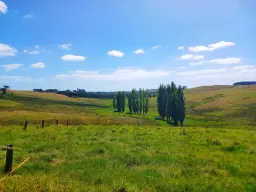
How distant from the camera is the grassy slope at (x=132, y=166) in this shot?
11.1 m

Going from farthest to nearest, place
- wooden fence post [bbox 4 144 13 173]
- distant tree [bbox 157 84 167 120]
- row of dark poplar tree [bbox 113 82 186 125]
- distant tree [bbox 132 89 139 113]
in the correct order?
distant tree [bbox 132 89 139 113] → distant tree [bbox 157 84 167 120] → row of dark poplar tree [bbox 113 82 186 125] → wooden fence post [bbox 4 144 13 173]

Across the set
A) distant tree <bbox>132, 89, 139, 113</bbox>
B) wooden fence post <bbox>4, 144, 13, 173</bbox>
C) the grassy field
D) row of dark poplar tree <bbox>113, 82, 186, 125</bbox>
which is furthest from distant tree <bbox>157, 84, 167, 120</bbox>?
wooden fence post <bbox>4, 144, 13, 173</bbox>

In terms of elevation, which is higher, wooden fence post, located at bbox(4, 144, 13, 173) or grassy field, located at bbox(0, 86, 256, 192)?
wooden fence post, located at bbox(4, 144, 13, 173)

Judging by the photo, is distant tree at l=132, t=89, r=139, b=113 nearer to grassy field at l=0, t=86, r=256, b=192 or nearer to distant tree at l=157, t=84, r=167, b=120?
distant tree at l=157, t=84, r=167, b=120

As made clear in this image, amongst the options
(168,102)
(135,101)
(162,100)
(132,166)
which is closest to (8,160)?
(132,166)

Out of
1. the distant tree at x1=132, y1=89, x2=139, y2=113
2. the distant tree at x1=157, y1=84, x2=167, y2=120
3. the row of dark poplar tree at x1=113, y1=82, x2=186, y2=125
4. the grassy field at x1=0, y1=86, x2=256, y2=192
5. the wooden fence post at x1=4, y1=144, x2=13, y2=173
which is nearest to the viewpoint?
the grassy field at x1=0, y1=86, x2=256, y2=192

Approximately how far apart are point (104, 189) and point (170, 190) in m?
3.05

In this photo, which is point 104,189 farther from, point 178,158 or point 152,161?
point 178,158

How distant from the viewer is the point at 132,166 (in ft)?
49.5

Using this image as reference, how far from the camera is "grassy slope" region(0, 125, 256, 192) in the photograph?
36.3ft

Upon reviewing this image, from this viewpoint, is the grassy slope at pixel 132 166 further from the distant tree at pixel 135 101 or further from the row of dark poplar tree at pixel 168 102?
the distant tree at pixel 135 101

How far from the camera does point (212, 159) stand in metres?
17.2

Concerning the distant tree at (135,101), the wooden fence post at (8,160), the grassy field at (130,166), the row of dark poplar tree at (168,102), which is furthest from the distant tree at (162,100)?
the wooden fence post at (8,160)

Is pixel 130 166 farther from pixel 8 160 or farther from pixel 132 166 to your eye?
pixel 8 160
